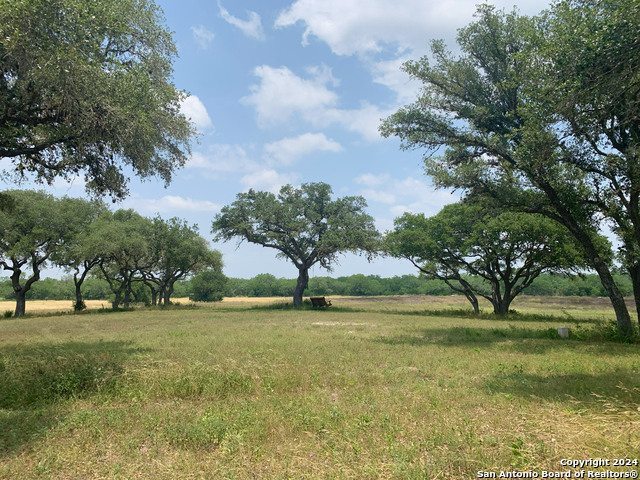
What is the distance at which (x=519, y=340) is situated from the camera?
15.1 meters

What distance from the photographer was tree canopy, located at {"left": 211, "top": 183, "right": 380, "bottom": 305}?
131 ft

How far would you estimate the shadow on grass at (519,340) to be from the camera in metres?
12.9

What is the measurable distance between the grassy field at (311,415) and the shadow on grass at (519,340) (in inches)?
80.6

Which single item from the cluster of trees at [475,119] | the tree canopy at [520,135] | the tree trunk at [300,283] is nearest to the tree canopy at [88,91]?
the cluster of trees at [475,119]

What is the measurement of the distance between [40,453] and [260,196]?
38322 mm

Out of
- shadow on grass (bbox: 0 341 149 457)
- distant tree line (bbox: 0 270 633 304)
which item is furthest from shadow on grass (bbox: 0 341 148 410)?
distant tree line (bbox: 0 270 633 304)

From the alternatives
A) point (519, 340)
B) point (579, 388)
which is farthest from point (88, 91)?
point (519, 340)

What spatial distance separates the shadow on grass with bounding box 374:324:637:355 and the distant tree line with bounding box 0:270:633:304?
6216 cm

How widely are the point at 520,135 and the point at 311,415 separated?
563 inches

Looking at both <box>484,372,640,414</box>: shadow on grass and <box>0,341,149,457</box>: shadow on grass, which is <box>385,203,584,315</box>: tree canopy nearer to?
<box>484,372,640,414</box>: shadow on grass

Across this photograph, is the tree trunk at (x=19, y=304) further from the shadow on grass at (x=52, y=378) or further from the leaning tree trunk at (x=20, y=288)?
the shadow on grass at (x=52, y=378)

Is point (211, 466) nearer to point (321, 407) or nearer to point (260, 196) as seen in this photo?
point (321, 407)

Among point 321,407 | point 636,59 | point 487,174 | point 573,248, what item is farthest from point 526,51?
point 573,248

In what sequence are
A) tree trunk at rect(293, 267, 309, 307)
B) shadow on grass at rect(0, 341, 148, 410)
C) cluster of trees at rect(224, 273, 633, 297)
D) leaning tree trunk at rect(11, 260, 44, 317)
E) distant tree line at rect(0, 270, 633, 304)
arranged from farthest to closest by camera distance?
cluster of trees at rect(224, 273, 633, 297) < distant tree line at rect(0, 270, 633, 304) < tree trunk at rect(293, 267, 309, 307) < leaning tree trunk at rect(11, 260, 44, 317) < shadow on grass at rect(0, 341, 148, 410)
